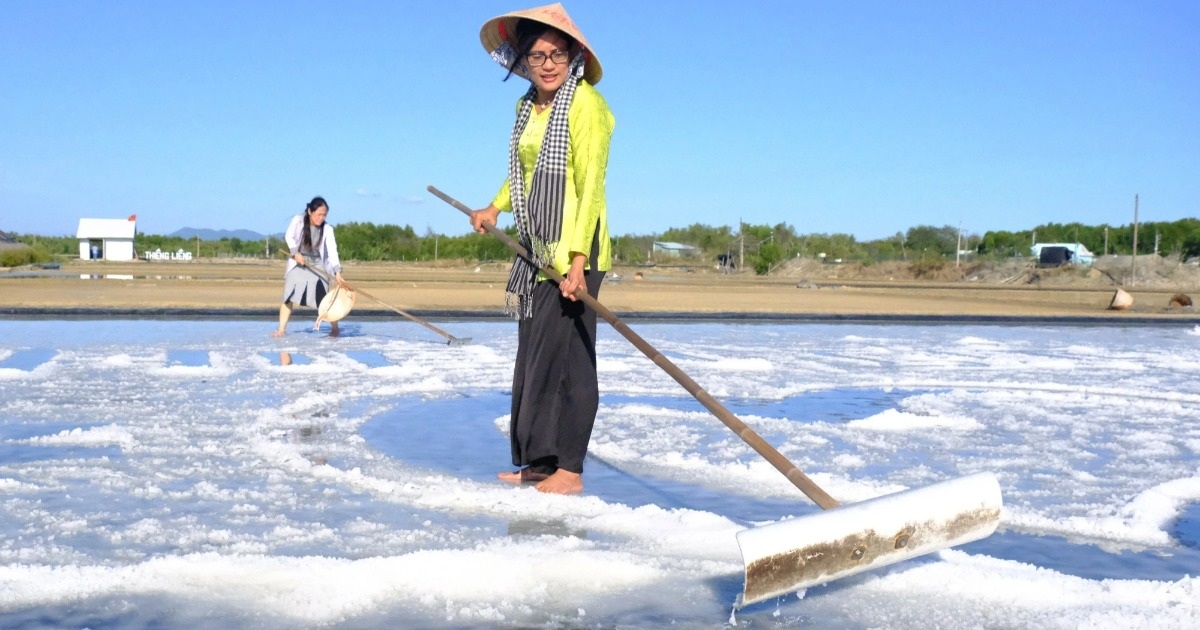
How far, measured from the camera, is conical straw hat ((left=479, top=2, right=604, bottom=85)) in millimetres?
3150

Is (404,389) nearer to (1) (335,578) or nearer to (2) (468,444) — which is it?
(2) (468,444)

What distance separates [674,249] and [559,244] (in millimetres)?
75331

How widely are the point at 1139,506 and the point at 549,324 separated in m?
1.68

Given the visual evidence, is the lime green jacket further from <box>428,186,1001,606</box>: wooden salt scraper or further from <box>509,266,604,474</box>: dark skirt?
<box>428,186,1001,606</box>: wooden salt scraper

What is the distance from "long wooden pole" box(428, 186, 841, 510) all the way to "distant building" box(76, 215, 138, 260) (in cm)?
6058

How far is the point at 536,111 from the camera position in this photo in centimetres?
335

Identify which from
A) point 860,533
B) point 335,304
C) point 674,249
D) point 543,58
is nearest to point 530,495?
point 860,533

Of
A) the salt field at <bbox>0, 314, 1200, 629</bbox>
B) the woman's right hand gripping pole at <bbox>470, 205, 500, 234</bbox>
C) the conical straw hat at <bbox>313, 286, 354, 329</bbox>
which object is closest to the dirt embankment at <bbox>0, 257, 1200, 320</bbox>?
the conical straw hat at <bbox>313, 286, 354, 329</bbox>

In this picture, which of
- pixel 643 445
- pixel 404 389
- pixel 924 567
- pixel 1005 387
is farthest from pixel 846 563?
pixel 1005 387

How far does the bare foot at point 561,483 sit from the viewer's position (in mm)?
3088

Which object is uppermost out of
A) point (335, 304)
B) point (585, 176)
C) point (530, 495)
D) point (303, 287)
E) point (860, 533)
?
point (585, 176)

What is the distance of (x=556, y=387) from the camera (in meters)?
3.21

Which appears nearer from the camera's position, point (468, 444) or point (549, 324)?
point (549, 324)

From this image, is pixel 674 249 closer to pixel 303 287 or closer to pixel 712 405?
pixel 303 287
